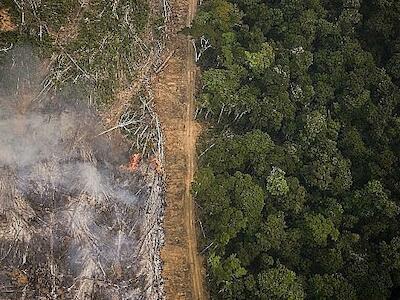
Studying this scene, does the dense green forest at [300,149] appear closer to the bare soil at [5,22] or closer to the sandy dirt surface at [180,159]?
the sandy dirt surface at [180,159]

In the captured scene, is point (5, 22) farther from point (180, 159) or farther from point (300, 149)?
point (300, 149)

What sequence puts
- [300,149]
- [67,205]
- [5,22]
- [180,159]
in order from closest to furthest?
[67,205] < [300,149] < [180,159] < [5,22]

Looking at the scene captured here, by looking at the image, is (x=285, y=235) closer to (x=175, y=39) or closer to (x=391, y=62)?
(x=391, y=62)

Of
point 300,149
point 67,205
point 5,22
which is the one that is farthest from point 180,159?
point 5,22

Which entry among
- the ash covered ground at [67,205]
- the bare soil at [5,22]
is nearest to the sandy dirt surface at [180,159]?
the ash covered ground at [67,205]

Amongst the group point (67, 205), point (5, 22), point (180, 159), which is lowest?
point (67, 205)

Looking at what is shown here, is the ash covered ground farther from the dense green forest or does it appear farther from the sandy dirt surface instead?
the dense green forest

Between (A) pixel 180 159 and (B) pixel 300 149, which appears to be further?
(A) pixel 180 159
